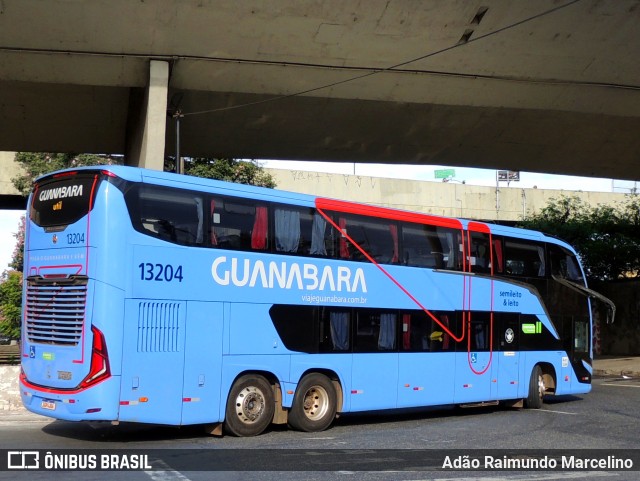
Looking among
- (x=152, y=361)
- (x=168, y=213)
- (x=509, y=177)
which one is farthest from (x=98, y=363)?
(x=509, y=177)

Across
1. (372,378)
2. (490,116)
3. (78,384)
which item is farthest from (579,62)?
(78,384)

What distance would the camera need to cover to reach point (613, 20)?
17.4 meters

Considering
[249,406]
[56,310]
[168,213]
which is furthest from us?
[249,406]

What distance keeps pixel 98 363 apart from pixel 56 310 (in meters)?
1.16

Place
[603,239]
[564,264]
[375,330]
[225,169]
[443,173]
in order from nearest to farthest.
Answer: [375,330], [564,264], [225,169], [603,239], [443,173]

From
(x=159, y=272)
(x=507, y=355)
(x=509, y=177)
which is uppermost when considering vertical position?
(x=509, y=177)

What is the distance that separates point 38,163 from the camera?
30438 millimetres

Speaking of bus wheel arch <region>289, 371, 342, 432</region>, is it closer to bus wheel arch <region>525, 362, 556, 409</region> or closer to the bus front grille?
the bus front grille

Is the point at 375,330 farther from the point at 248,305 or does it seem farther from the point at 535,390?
the point at 535,390

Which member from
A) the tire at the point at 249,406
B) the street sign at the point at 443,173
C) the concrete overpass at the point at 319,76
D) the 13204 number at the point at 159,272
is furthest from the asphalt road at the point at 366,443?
the street sign at the point at 443,173

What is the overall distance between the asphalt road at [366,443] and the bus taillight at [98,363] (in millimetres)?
932

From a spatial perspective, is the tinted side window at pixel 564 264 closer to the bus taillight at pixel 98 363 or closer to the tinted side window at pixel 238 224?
the tinted side window at pixel 238 224

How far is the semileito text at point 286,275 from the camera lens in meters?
11.8

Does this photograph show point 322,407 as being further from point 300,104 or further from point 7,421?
point 300,104
